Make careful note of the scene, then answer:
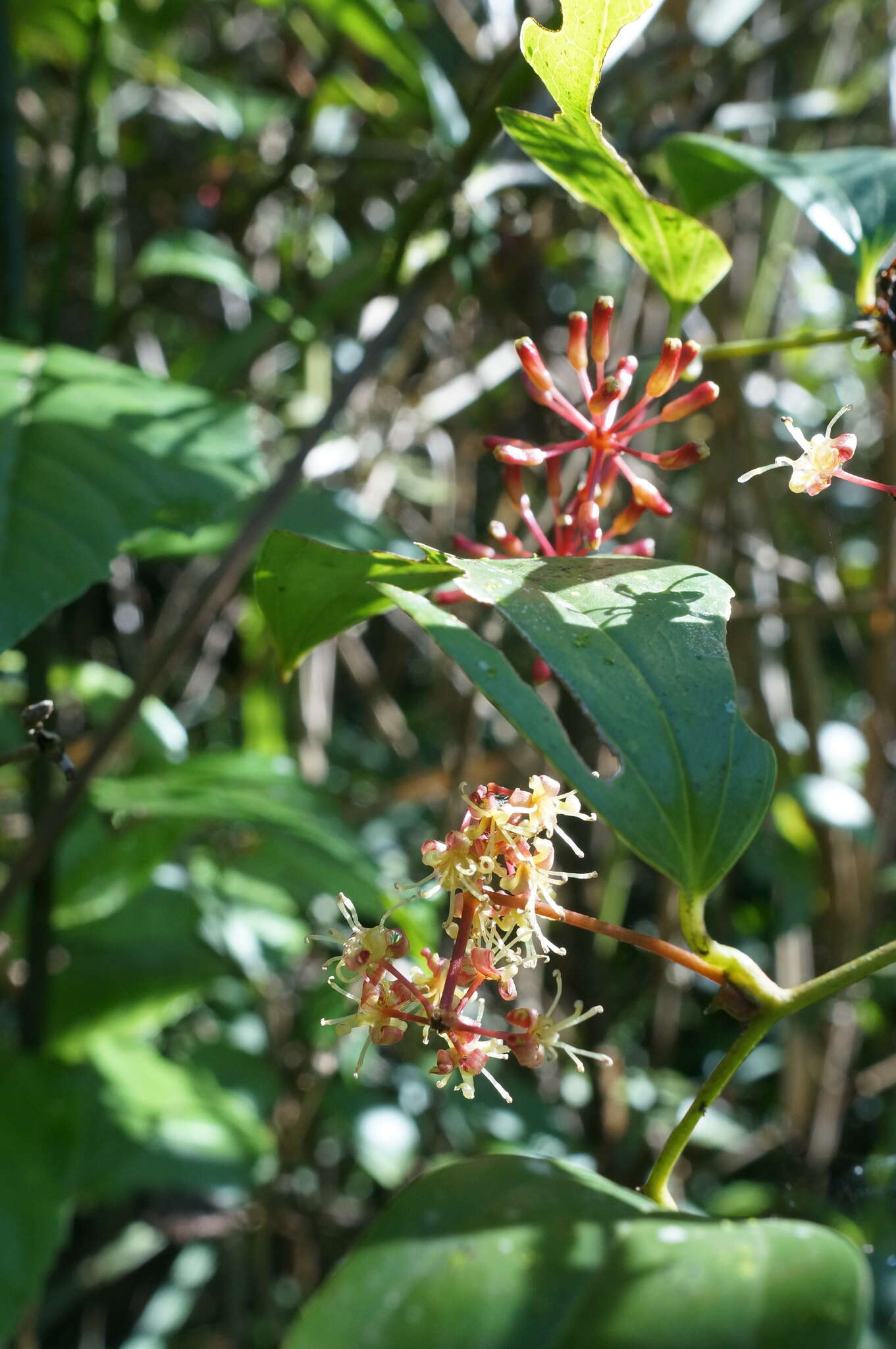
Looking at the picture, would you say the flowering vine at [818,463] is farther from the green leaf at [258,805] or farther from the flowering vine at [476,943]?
the green leaf at [258,805]

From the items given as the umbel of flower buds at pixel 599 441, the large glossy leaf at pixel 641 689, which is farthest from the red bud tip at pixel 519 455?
the large glossy leaf at pixel 641 689

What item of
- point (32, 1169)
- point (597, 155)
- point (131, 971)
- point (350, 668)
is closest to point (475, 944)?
point (597, 155)

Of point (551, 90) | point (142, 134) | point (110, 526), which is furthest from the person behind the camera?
point (142, 134)

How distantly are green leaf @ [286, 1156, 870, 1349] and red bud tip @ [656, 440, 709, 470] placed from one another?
0.29m

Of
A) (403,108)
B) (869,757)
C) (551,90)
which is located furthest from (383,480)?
(551,90)

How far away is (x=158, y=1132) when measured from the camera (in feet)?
3.28

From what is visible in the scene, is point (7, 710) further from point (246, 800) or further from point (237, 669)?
point (237, 669)

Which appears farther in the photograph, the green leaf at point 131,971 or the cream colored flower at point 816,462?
the green leaf at point 131,971

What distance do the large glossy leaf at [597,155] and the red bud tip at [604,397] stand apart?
82 mm

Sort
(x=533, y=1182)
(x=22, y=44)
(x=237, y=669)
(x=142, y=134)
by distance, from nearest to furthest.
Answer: (x=533, y=1182)
(x=22, y=44)
(x=142, y=134)
(x=237, y=669)

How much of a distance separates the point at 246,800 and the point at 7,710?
0.41 m

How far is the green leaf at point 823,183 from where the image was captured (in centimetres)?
55

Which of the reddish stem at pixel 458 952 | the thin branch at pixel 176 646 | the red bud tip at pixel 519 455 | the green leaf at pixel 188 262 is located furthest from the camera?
the green leaf at pixel 188 262

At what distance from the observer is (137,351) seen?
139 centimetres
